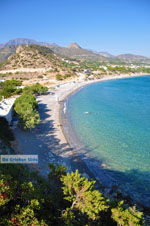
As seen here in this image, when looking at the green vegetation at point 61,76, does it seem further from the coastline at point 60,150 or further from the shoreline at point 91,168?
the shoreline at point 91,168

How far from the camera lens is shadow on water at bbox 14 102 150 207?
16.4 meters

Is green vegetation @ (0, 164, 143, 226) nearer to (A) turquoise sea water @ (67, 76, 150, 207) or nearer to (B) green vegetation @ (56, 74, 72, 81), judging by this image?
(A) turquoise sea water @ (67, 76, 150, 207)

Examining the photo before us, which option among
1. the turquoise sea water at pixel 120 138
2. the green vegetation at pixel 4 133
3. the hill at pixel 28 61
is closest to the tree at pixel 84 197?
the turquoise sea water at pixel 120 138

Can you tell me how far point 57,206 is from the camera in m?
9.38

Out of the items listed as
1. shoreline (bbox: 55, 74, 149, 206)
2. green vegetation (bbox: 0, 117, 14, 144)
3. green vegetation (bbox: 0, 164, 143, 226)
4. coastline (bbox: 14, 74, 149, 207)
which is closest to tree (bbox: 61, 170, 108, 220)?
green vegetation (bbox: 0, 164, 143, 226)

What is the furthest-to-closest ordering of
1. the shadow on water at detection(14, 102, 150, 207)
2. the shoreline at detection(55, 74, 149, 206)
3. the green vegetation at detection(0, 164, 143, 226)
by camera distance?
the shoreline at detection(55, 74, 149, 206)
the shadow on water at detection(14, 102, 150, 207)
the green vegetation at detection(0, 164, 143, 226)

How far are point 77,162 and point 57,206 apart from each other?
10.4m

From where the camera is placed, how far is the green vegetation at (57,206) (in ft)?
23.8

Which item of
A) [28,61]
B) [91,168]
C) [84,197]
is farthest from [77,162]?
[28,61]

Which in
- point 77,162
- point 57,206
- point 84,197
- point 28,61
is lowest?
point 77,162

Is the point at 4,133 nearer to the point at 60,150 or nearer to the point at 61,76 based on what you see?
the point at 60,150

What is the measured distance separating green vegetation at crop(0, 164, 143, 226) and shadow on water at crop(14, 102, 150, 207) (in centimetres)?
691

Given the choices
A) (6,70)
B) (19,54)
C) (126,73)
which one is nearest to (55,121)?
(6,70)

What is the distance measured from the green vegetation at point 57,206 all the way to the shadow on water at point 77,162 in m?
6.91
